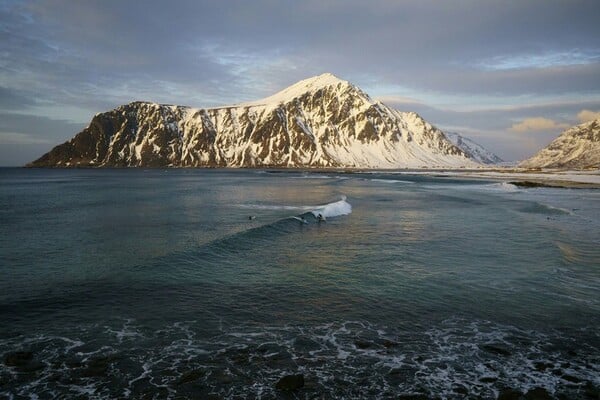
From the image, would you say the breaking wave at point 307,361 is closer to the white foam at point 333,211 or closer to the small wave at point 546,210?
the white foam at point 333,211

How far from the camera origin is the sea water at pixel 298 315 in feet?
37.7

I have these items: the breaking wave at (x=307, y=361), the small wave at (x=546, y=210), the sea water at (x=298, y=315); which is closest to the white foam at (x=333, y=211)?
the sea water at (x=298, y=315)

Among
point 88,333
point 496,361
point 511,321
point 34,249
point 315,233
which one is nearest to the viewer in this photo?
point 496,361

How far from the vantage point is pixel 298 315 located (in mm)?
16469

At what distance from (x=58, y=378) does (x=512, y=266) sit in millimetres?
22877

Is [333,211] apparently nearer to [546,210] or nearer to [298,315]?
[546,210]

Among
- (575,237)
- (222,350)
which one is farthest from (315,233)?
(222,350)

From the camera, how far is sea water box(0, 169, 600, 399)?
1148 centimetres

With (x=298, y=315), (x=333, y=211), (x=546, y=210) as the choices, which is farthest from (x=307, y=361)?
(x=546, y=210)

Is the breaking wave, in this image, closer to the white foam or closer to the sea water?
the sea water

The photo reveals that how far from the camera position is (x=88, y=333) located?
1450 cm

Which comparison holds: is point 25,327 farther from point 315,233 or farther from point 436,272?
point 315,233

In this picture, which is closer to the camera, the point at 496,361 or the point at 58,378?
the point at 58,378

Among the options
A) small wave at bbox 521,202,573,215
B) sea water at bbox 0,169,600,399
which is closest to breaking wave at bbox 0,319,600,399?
sea water at bbox 0,169,600,399
